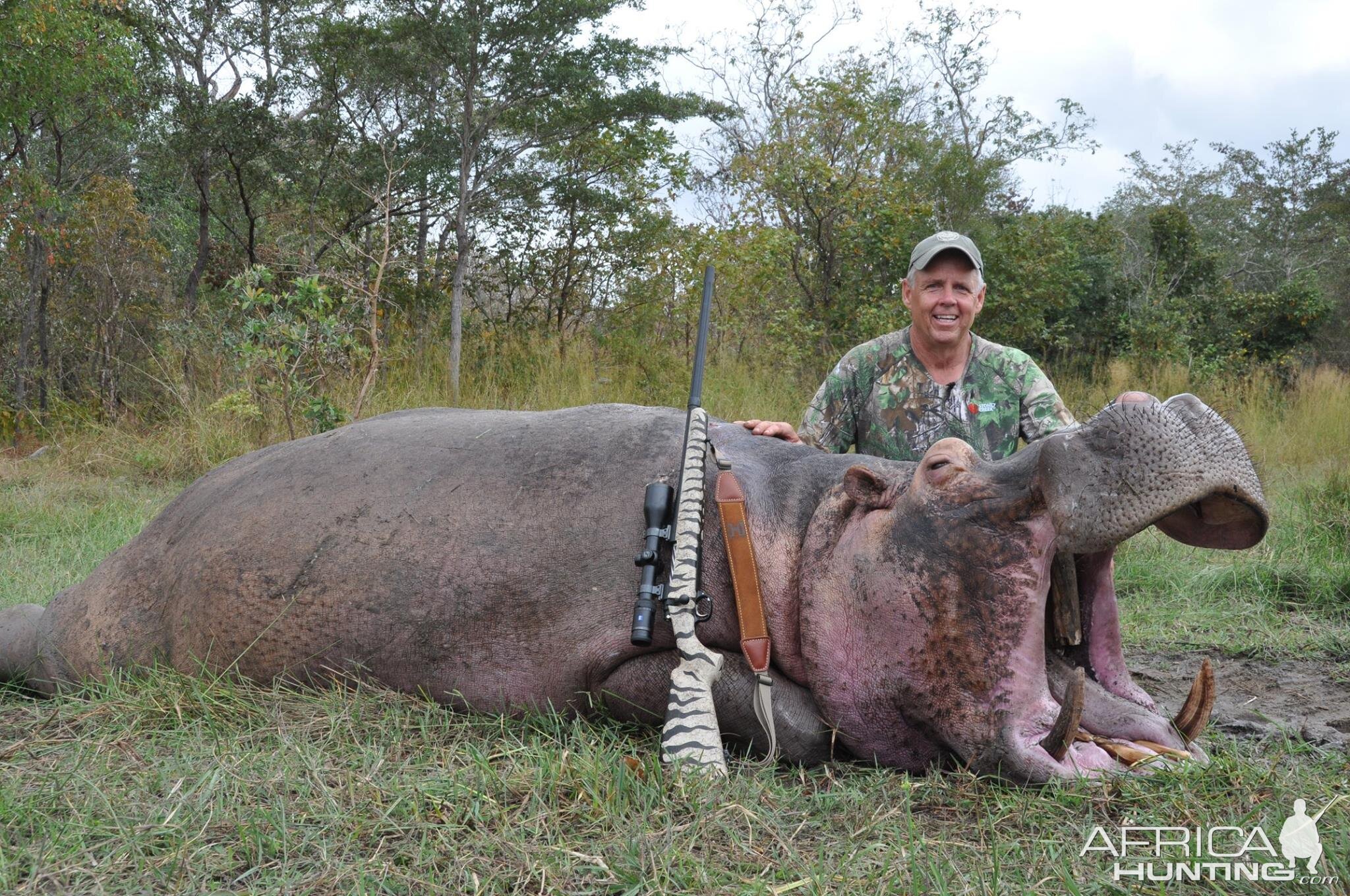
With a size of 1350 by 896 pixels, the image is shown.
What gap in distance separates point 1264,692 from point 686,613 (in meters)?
1.97

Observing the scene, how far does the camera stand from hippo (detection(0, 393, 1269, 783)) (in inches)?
84.6

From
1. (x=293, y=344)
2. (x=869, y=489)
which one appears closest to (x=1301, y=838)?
(x=869, y=489)

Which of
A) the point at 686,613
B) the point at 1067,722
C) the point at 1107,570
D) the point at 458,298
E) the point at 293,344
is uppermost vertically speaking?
the point at 458,298

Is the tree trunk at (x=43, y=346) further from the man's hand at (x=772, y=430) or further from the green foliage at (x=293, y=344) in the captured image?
the man's hand at (x=772, y=430)

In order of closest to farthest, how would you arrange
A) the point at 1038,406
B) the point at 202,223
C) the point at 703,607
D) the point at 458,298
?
the point at 703,607, the point at 1038,406, the point at 458,298, the point at 202,223

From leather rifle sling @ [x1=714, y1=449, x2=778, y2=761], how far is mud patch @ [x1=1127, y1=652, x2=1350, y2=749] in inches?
51.4

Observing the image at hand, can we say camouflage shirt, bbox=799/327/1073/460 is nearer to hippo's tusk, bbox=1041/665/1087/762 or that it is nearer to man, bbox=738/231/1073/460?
man, bbox=738/231/1073/460

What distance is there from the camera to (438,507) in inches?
105

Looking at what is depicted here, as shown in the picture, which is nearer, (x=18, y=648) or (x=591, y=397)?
(x=18, y=648)

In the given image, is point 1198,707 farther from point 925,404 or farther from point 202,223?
point 202,223

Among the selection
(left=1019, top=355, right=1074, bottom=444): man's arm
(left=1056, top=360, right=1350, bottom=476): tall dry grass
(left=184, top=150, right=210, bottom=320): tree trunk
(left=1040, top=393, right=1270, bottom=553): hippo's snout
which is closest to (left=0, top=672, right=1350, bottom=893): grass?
(left=1040, top=393, right=1270, bottom=553): hippo's snout

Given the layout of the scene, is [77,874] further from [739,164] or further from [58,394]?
[739,164]

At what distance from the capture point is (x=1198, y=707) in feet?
7.44

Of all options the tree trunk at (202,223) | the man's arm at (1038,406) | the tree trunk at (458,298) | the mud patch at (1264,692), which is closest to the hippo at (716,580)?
the mud patch at (1264,692)
